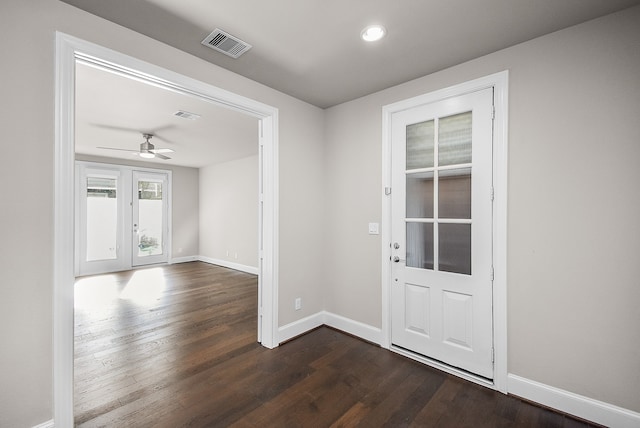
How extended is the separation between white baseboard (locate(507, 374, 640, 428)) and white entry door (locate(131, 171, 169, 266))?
780cm

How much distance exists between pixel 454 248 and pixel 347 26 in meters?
1.96

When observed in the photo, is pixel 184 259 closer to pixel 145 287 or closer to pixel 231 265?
pixel 231 265

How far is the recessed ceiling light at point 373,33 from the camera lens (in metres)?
1.91

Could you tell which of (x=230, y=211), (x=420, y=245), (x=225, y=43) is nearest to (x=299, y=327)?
(x=420, y=245)

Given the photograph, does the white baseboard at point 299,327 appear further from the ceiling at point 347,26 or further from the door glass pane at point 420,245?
the ceiling at point 347,26

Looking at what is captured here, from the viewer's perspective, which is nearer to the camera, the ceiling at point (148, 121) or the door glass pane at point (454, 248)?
the door glass pane at point (454, 248)

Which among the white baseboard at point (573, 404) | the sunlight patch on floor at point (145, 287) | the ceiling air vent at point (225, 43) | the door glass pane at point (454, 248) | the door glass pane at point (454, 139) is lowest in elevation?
the sunlight patch on floor at point (145, 287)

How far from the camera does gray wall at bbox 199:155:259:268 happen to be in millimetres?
6477

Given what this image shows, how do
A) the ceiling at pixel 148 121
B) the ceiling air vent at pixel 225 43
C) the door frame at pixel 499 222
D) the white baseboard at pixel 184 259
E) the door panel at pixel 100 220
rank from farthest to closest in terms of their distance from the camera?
the white baseboard at pixel 184 259 < the door panel at pixel 100 220 < the ceiling at pixel 148 121 < the door frame at pixel 499 222 < the ceiling air vent at pixel 225 43

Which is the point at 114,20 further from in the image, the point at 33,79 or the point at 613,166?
the point at 613,166

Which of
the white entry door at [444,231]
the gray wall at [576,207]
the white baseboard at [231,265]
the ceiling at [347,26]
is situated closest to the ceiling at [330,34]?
the ceiling at [347,26]

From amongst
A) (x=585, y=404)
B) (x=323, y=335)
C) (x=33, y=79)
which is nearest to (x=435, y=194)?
(x=585, y=404)

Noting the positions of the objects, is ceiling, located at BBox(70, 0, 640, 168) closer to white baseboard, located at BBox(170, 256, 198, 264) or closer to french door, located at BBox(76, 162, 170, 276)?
french door, located at BBox(76, 162, 170, 276)

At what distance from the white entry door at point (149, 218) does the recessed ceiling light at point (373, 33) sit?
6977 mm
